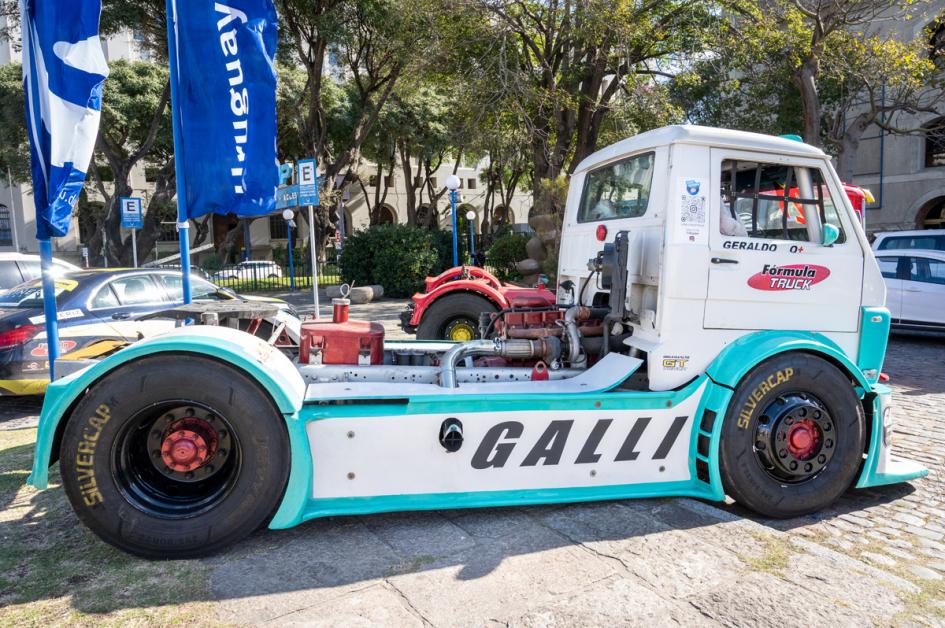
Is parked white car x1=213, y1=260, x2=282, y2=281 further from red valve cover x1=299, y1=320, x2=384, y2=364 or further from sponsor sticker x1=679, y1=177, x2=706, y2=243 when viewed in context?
sponsor sticker x1=679, y1=177, x2=706, y2=243

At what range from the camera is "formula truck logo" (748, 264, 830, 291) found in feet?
13.5

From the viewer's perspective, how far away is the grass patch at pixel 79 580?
9.48 ft

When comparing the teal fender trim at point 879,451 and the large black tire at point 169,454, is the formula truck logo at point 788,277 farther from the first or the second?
the large black tire at point 169,454

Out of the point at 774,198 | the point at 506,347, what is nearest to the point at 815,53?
the point at 774,198

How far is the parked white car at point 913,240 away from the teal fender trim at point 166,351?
40.5 ft

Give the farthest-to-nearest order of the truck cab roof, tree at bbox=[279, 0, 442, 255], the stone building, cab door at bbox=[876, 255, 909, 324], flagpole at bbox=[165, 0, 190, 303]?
the stone building, tree at bbox=[279, 0, 442, 255], cab door at bbox=[876, 255, 909, 324], flagpole at bbox=[165, 0, 190, 303], the truck cab roof

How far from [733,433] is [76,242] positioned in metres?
42.3

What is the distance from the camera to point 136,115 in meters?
24.8

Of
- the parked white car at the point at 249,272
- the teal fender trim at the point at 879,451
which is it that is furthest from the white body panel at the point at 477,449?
the parked white car at the point at 249,272

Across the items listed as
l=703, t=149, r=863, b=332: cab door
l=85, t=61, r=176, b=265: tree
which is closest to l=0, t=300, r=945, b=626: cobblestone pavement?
l=703, t=149, r=863, b=332: cab door

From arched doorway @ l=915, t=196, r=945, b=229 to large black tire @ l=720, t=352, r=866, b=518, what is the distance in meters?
26.9

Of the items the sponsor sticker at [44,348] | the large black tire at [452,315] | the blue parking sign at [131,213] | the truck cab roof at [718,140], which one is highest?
the blue parking sign at [131,213]

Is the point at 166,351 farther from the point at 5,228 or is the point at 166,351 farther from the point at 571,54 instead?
the point at 5,228

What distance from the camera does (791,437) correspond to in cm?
404
